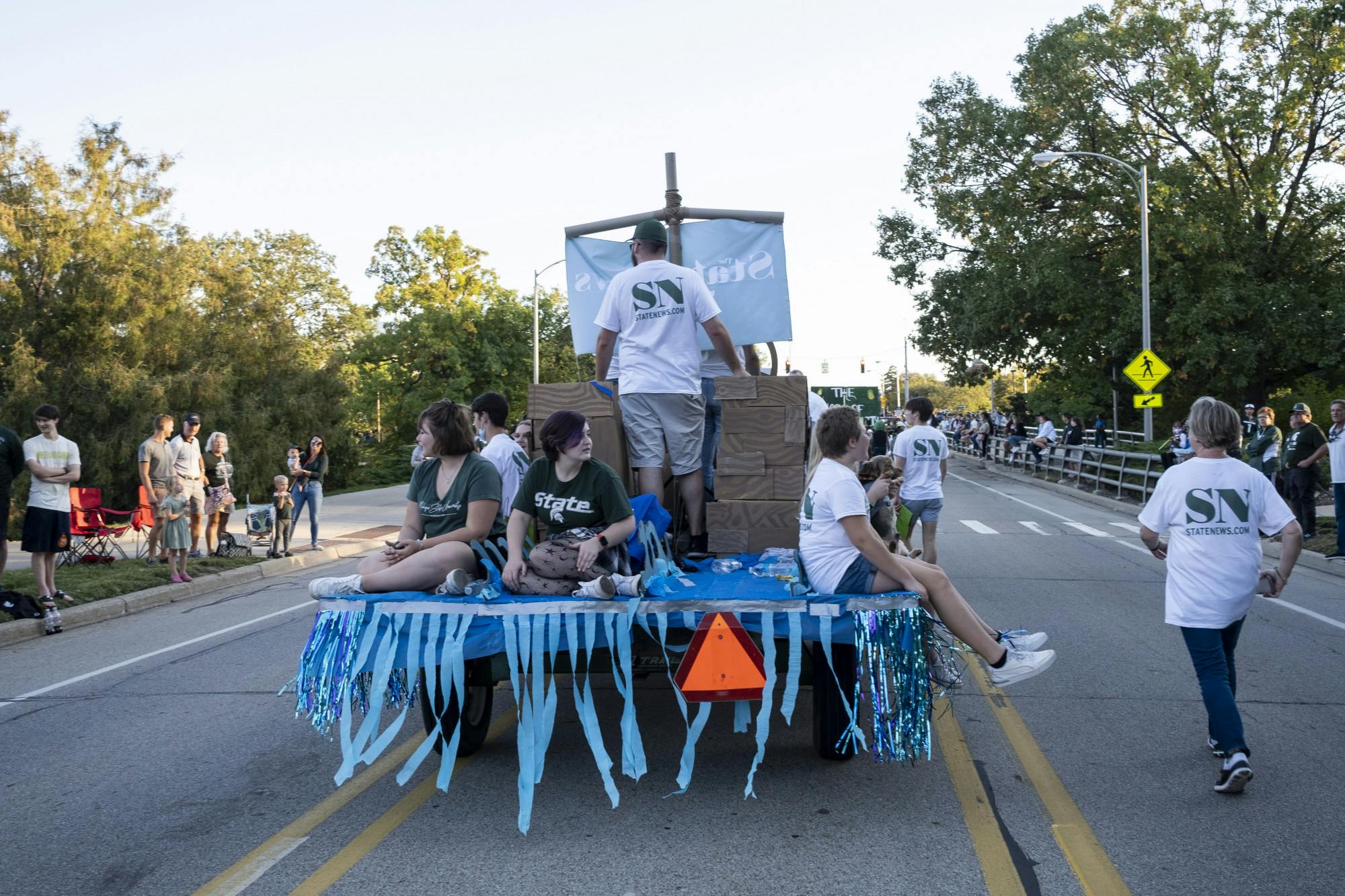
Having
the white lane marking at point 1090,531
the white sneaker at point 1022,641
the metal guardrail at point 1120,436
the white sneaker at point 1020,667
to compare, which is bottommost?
the white lane marking at point 1090,531

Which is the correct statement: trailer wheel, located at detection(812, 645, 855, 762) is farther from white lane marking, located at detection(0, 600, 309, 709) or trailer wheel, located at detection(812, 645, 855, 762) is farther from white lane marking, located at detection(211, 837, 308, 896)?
white lane marking, located at detection(0, 600, 309, 709)

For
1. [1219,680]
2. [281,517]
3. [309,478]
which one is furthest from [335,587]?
[309,478]

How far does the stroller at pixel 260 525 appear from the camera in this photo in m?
15.8

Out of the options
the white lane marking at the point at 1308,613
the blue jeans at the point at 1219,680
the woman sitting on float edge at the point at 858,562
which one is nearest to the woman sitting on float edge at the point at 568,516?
the woman sitting on float edge at the point at 858,562

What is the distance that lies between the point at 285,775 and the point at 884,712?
2863 millimetres

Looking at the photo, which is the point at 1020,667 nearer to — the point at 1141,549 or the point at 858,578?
the point at 858,578

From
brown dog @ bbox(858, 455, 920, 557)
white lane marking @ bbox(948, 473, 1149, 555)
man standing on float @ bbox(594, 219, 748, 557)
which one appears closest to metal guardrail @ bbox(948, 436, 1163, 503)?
white lane marking @ bbox(948, 473, 1149, 555)

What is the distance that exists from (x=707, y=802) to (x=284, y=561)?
37.1ft

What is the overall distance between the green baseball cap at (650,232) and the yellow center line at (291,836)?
3.14 meters

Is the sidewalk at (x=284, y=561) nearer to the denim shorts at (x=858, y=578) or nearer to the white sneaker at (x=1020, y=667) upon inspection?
the denim shorts at (x=858, y=578)

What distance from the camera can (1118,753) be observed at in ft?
17.9

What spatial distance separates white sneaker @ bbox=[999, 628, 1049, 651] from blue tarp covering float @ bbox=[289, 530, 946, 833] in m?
0.56

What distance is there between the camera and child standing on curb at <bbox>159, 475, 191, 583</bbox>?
496 inches

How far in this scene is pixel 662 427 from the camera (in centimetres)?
631
